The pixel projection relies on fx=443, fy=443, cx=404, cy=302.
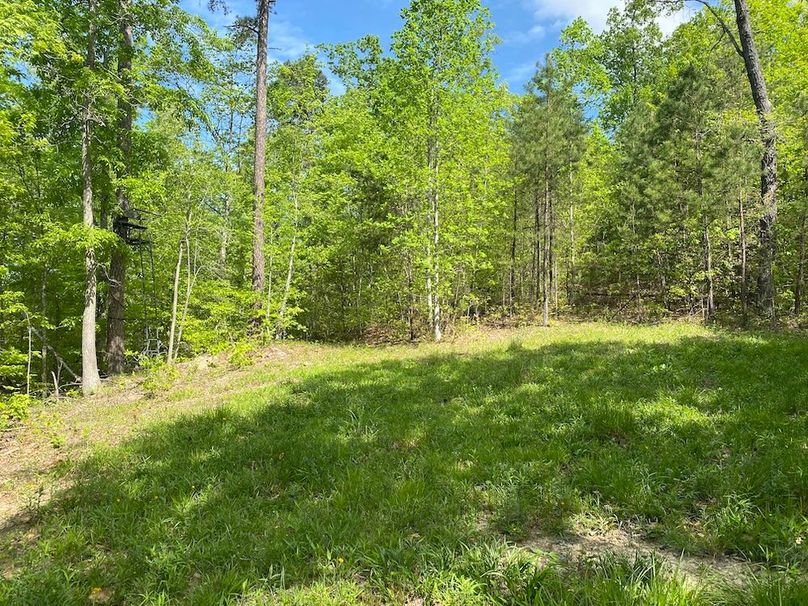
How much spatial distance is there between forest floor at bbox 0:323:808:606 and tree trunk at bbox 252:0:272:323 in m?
8.31

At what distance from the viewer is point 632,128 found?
872 inches

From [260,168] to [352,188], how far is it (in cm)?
443

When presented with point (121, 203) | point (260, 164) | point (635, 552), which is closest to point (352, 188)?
point (260, 164)

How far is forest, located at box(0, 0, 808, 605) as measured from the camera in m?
3.40

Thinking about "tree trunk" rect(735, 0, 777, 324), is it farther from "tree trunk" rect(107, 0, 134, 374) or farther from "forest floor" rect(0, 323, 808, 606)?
"tree trunk" rect(107, 0, 134, 374)

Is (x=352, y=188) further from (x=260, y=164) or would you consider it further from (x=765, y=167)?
(x=765, y=167)

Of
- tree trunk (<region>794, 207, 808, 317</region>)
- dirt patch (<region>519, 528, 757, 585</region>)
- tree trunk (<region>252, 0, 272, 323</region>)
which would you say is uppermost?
tree trunk (<region>252, 0, 272, 323</region>)

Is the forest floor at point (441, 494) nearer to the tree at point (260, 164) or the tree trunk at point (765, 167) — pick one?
the tree trunk at point (765, 167)

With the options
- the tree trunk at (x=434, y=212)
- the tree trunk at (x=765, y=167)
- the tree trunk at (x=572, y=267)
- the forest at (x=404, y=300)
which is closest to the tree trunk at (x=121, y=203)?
the forest at (x=404, y=300)

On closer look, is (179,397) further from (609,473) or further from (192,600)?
(609,473)

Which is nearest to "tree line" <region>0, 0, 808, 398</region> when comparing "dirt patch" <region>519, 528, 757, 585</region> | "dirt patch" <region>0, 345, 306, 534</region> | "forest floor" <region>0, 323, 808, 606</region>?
"dirt patch" <region>0, 345, 306, 534</region>

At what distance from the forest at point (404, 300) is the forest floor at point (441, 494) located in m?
0.04

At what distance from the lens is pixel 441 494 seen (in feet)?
13.3

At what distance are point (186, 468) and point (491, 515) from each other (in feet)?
11.8
